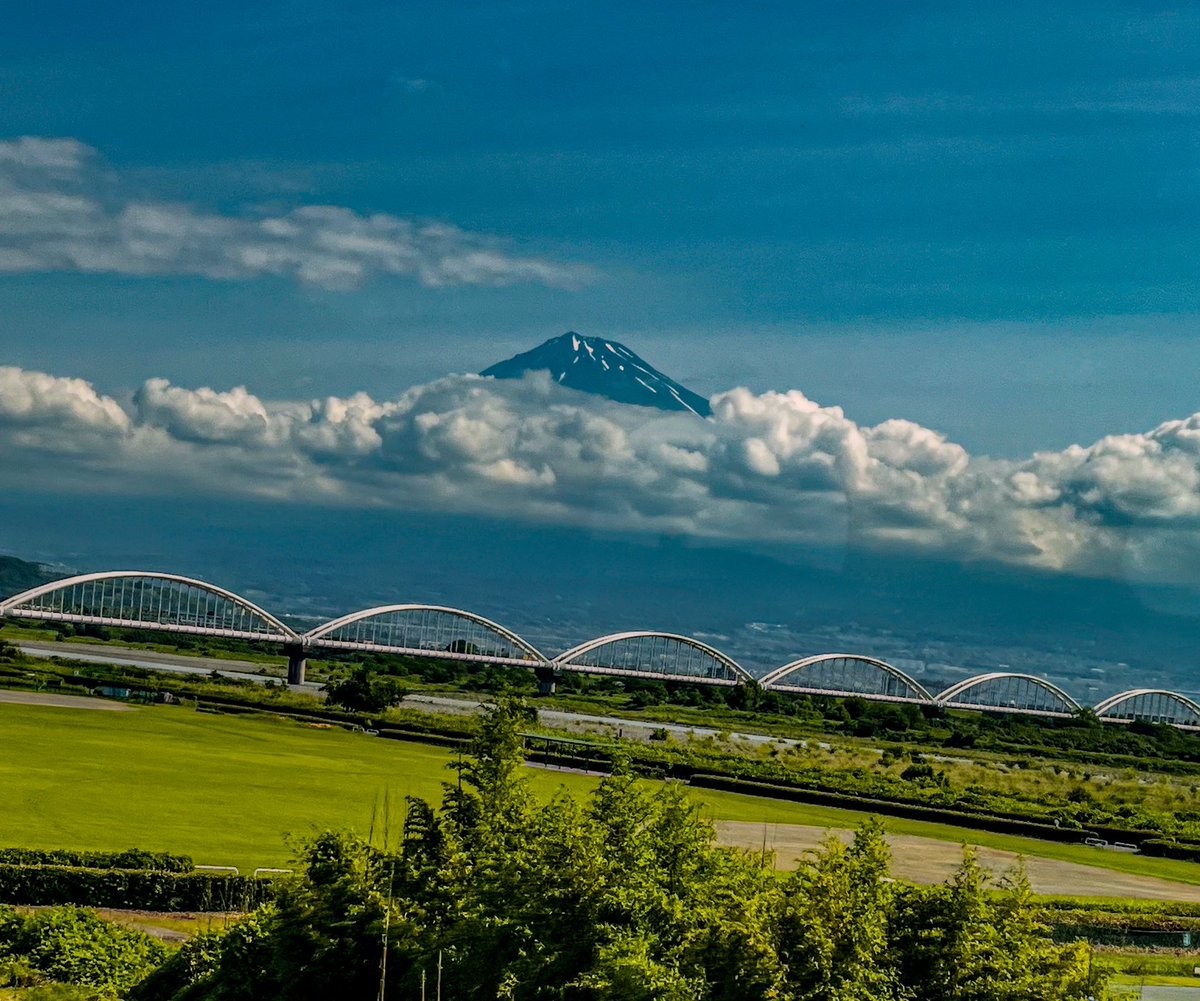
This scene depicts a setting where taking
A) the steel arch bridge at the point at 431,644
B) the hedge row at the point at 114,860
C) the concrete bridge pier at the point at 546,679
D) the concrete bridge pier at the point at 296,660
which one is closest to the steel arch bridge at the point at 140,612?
the concrete bridge pier at the point at 296,660

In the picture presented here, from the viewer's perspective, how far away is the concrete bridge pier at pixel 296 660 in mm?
131250

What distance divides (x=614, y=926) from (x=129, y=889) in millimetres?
17204

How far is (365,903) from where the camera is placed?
63.6 ft

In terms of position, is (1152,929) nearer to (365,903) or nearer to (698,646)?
(365,903)

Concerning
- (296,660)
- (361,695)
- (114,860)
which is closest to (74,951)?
(114,860)

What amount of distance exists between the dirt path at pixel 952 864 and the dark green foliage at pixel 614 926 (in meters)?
24.4

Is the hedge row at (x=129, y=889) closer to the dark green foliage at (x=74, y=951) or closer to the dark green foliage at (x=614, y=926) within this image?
the dark green foliage at (x=74, y=951)

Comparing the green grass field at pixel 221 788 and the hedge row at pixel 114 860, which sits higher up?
the hedge row at pixel 114 860

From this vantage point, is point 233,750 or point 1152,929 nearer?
point 1152,929

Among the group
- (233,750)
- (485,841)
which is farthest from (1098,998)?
(233,750)

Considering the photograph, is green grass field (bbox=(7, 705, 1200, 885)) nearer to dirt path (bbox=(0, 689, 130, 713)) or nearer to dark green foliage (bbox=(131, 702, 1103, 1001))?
dirt path (bbox=(0, 689, 130, 713))

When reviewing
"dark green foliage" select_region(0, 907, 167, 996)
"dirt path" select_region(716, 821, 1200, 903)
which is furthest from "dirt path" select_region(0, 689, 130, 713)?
"dark green foliage" select_region(0, 907, 167, 996)

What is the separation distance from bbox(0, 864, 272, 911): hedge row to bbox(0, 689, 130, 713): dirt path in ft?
141

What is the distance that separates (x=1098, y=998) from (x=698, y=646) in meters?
176
